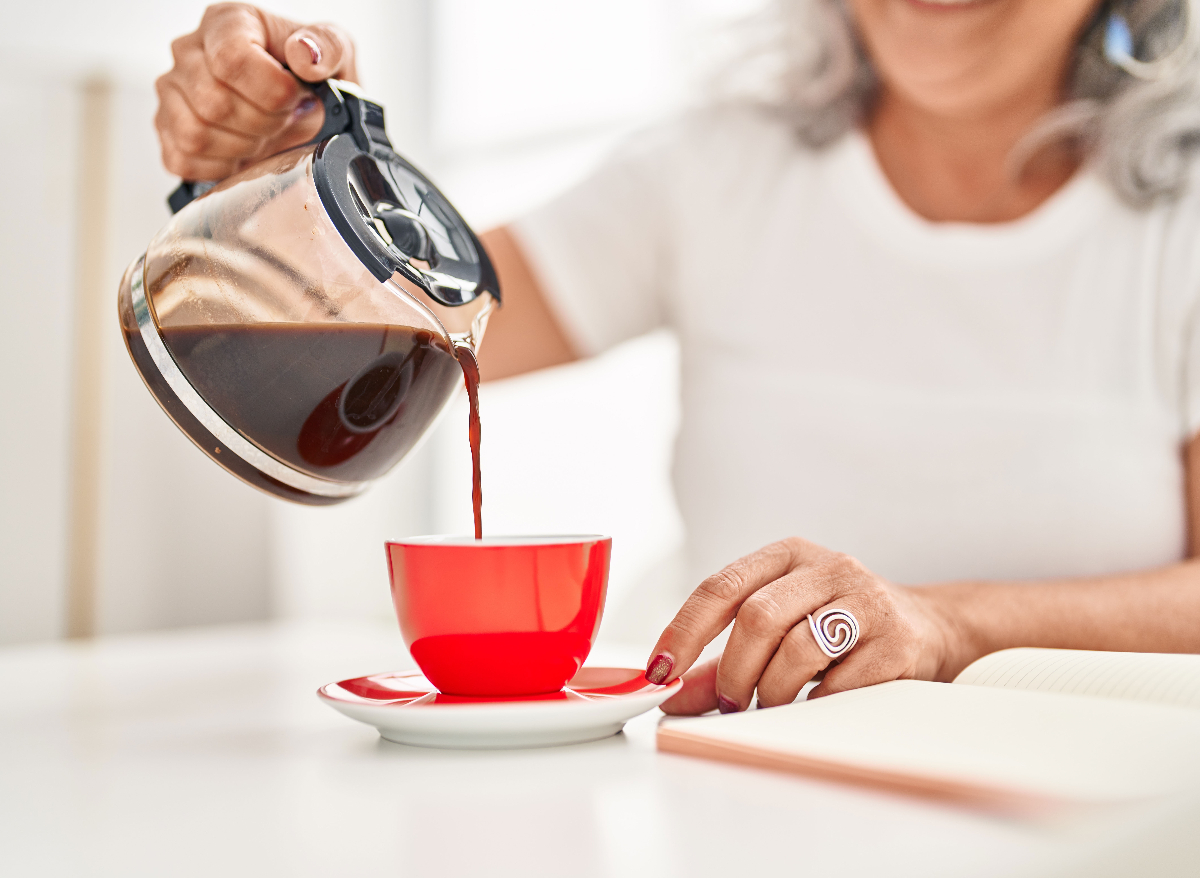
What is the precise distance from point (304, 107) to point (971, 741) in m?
0.74

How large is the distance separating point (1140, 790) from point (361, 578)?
2668mm

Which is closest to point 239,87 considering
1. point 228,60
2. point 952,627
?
point 228,60

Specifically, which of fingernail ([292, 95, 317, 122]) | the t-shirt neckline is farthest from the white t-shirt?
fingernail ([292, 95, 317, 122])

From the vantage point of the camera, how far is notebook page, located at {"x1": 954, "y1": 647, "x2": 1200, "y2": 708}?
1.97 ft

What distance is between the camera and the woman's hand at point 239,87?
814 millimetres

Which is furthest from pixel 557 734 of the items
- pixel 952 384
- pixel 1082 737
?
pixel 952 384

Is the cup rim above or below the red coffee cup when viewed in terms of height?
above

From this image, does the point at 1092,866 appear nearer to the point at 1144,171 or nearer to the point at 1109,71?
the point at 1144,171

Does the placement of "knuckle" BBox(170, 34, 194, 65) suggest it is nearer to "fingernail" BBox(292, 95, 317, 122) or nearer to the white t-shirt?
"fingernail" BBox(292, 95, 317, 122)

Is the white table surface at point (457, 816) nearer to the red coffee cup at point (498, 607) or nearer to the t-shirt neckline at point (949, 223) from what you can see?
the red coffee cup at point (498, 607)

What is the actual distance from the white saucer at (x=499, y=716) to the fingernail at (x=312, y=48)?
0.47 meters

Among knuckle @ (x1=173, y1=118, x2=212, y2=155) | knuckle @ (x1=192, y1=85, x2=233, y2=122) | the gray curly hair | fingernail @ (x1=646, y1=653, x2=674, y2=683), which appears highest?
the gray curly hair

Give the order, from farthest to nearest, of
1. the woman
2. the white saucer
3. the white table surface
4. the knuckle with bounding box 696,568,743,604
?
the woman < the knuckle with bounding box 696,568,743,604 < the white saucer < the white table surface

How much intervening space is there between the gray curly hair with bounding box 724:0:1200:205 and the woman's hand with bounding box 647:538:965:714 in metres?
0.79
